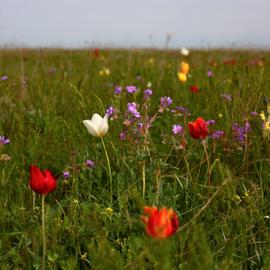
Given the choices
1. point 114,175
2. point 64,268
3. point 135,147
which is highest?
point 135,147

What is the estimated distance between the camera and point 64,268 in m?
1.46

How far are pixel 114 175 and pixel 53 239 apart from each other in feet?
2.05

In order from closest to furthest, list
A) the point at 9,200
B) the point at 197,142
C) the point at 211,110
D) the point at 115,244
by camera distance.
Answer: the point at 115,244 → the point at 9,200 → the point at 197,142 → the point at 211,110

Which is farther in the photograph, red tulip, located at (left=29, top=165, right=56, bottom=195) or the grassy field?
the grassy field

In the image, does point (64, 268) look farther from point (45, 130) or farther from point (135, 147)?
point (45, 130)

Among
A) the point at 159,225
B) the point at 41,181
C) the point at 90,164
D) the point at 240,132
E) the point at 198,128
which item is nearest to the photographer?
the point at 159,225

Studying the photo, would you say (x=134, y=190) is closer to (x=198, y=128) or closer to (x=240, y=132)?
(x=198, y=128)

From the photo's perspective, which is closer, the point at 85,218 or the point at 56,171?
the point at 85,218

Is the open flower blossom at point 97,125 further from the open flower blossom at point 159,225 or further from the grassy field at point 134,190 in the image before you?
the open flower blossom at point 159,225

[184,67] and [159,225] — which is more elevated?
[184,67]

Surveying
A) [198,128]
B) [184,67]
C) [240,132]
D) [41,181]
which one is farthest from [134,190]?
[184,67]

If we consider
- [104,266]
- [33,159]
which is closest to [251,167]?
[33,159]

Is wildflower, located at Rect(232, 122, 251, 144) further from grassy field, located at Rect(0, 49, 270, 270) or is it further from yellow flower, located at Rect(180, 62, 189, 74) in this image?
yellow flower, located at Rect(180, 62, 189, 74)

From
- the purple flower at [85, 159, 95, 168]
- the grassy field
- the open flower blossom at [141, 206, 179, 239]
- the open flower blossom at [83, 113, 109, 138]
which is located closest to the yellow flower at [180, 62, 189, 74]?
the grassy field
